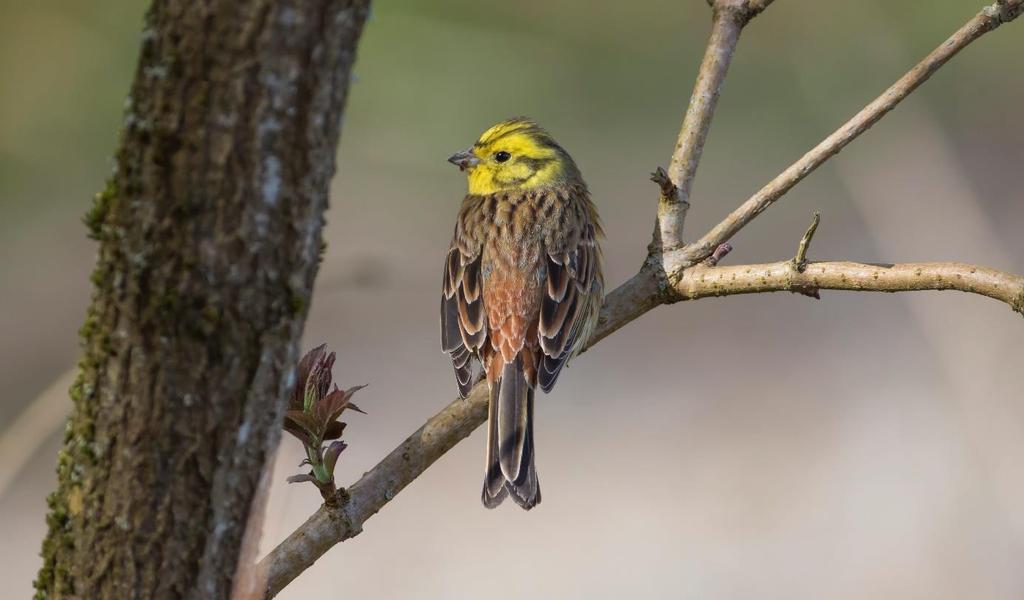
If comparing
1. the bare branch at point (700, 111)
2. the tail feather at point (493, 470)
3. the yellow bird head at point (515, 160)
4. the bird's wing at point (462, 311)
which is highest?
the yellow bird head at point (515, 160)

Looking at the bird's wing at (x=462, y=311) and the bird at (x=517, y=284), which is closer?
the bird at (x=517, y=284)

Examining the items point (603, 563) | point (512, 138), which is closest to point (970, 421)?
point (603, 563)

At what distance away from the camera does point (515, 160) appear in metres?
5.46

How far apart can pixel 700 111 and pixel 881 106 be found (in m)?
0.59

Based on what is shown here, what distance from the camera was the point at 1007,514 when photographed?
738 centimetres

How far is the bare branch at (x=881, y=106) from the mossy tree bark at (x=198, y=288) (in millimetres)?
1718

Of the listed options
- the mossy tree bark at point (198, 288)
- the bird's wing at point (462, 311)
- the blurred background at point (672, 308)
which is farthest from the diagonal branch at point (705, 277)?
the blurred background at point (672, 308)

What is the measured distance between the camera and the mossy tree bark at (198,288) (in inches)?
72.4

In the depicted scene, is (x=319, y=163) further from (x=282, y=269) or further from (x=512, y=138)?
(x=512, y=138)

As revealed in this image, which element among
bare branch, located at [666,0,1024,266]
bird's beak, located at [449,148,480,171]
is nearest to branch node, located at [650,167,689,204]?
bare branch, located at [666,0,1024,266]

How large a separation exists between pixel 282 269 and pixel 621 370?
6.99 metres

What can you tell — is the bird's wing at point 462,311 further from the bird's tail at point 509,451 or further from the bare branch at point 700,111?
the bare branch at point 700,111

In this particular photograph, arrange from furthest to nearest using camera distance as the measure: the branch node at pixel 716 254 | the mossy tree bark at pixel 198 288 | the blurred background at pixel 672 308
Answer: the blurred background at pixel 672 308
the branch node at pixel 716 254
the mossy tree bark at pixel 198 288

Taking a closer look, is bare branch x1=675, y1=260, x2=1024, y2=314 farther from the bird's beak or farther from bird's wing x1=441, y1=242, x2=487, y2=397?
the bird's beak
